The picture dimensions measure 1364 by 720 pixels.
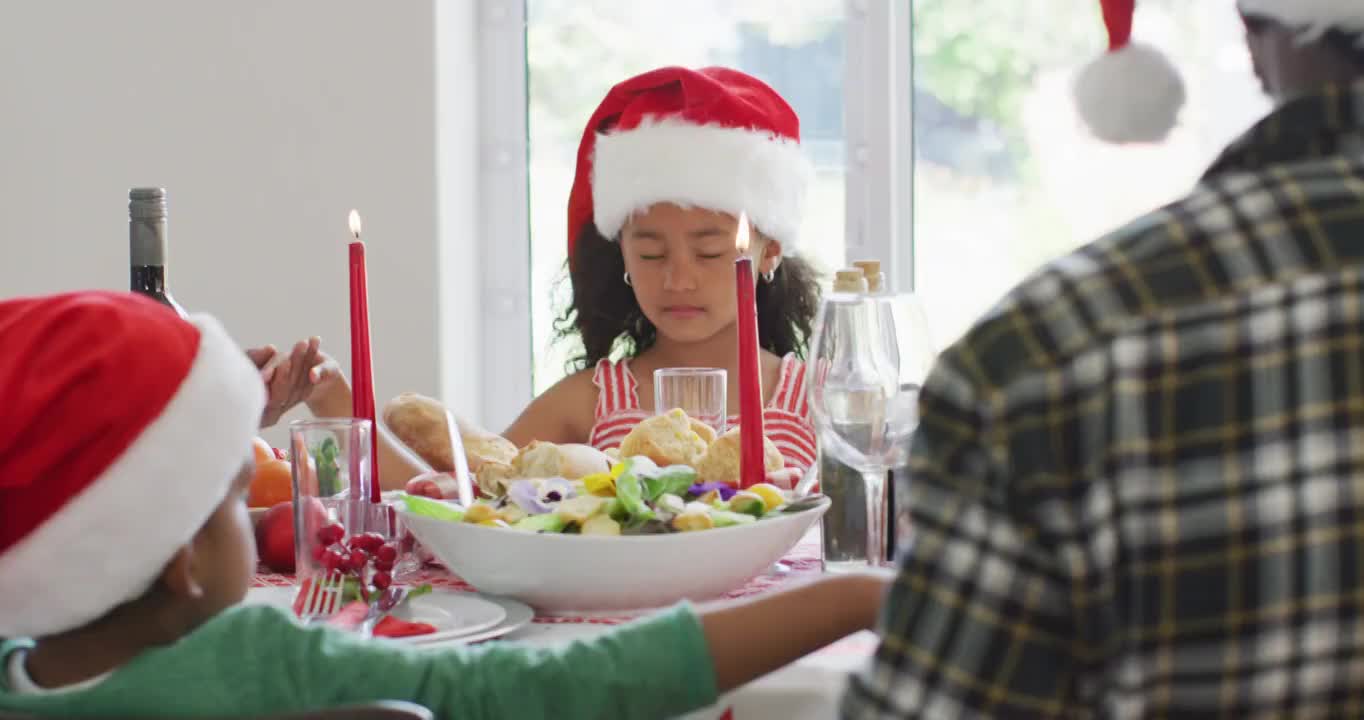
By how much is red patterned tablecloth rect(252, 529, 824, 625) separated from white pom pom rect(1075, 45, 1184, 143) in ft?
1.54

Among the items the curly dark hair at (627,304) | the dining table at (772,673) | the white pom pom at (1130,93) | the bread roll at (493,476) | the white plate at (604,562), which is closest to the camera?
the white pom pom at (1130,93)

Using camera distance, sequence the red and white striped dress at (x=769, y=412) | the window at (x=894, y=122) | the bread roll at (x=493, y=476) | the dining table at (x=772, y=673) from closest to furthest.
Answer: the dining table at (x=772, y=673)
the bread roll at (x=493, y=476)
the red and white striped dress at (x=769, y=412)
the window at (x=894, y=122)

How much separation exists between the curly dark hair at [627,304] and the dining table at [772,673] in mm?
1213

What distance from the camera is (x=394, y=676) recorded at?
33.5 inches

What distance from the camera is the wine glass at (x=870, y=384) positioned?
1.13 m

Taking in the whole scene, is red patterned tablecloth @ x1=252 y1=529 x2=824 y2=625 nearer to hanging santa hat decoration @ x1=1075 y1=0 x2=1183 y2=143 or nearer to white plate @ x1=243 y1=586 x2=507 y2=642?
white plate @ x1=243 y1=586 x2=507 y2=642

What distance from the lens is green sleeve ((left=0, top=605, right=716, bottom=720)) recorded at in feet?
2.67

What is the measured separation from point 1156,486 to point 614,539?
500mm

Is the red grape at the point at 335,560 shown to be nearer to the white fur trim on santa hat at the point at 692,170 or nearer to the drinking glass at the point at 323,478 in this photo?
the drinking glass at the point at 323,478

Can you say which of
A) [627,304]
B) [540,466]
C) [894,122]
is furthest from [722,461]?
[894,122]

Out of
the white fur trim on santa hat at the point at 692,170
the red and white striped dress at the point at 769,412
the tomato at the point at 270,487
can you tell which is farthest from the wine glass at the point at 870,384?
the white fur trim on santa hat at the point at 692,170

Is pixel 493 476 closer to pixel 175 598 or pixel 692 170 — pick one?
pixel 175 598

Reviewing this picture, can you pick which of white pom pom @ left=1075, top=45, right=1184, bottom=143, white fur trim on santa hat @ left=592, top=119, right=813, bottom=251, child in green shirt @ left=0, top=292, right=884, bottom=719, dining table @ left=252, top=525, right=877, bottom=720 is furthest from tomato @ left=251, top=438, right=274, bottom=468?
white pom pom @ left=1075, top=45, right=1184, bottom=143

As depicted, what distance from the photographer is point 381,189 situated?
293cm
